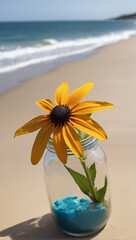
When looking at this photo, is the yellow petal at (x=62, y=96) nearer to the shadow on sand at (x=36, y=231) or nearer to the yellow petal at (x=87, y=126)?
the yellow petal at (x=87, y=126)

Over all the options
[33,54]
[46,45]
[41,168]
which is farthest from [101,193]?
[46,45]

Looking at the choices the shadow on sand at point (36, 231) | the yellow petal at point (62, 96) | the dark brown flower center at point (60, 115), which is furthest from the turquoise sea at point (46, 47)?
the dark brown flower center at point (60, 115)

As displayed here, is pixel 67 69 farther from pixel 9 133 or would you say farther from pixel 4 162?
pixel 4 162

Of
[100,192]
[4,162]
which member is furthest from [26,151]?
[100,192]

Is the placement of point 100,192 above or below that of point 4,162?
below

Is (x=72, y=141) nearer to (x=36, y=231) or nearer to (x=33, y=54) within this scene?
(x=36, y=231)

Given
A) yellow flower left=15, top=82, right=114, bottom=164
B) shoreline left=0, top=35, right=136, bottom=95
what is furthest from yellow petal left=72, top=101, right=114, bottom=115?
shoreline left=0, top=35, right=136, bottom=95
